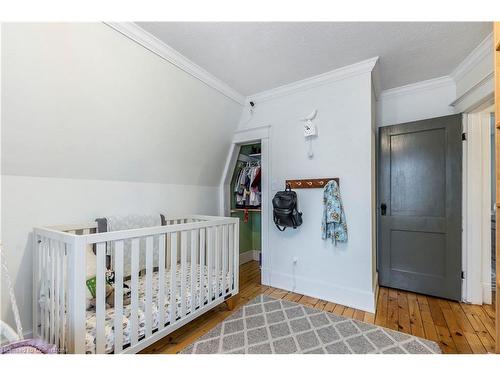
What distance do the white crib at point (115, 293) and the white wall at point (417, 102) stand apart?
2371 millimetres

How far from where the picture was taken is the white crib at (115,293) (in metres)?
1.11

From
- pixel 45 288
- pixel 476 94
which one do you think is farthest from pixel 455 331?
pixel 45 288

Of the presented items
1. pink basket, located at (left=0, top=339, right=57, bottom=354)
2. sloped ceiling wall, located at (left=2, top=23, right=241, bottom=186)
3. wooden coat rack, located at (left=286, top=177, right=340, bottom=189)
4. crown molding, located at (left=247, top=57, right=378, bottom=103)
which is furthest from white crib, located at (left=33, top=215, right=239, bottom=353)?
crown molding, located at (left=247, top=57, right=378, bottom=103)

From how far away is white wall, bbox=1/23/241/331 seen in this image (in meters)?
1.29

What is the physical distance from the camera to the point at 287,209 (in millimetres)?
2299

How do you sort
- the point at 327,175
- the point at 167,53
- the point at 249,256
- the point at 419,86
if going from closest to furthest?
the point at 167,53 → the point at 327,175 → the point at 419,86 → the point at 249,256

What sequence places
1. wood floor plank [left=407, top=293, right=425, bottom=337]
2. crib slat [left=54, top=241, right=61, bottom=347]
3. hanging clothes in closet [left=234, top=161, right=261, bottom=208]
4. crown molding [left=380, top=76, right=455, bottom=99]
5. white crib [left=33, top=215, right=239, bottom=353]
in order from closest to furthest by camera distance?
white crib [left=33, top=215, right=239, bottom=353] < crib slat [left=54, top=241, right=61, bottom=347] < wood floor plank [left=407, top=293, right=425, bottom=337] < crown molding [left=380, top=76, right=455, bottom=99] < hanging clothes in closet [left=234, top=161, right=261, bottom=208]

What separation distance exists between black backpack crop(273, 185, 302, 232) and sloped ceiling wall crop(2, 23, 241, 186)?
3.67 feet

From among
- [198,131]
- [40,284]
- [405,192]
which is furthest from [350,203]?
[40,284]

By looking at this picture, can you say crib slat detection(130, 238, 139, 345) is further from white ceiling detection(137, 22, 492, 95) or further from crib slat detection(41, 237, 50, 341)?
white ceiling detection(137, 22, 492, 95)

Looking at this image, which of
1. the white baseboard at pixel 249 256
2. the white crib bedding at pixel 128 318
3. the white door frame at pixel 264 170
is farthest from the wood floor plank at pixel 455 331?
the white baseboard at pixel 249 256

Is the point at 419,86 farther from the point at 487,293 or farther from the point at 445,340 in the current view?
the point at 445,340

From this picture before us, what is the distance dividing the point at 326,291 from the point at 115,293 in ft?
6.09

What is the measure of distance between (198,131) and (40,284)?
1738mm
